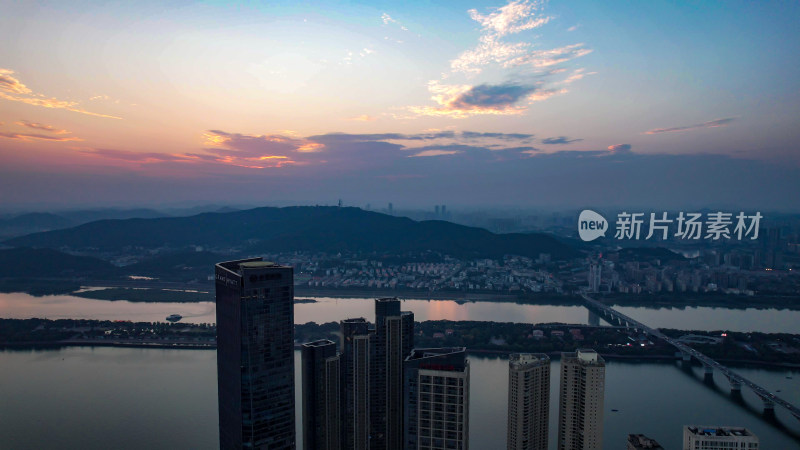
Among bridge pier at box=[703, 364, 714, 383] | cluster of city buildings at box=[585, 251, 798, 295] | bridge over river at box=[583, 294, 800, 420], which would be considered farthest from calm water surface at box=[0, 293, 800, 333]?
bridge pier at box=[703, 364, 714, 383]

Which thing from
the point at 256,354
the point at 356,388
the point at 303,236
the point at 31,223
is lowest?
the point at 356,388

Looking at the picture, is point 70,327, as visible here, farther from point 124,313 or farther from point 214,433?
point 214,433

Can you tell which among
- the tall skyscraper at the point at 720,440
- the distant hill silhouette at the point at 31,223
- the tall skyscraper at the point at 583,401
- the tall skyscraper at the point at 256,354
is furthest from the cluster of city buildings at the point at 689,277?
the distant hill silhouette at the point at 31,223

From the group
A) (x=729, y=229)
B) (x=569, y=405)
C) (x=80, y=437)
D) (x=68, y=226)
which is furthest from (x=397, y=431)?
(x=68, y=226)

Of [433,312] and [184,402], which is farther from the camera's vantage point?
[433,312]

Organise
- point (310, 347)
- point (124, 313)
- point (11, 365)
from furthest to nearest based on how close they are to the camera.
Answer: point (124, 313)
point (11, 365)
point (310, 347)

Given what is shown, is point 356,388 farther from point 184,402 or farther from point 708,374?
point 708,374

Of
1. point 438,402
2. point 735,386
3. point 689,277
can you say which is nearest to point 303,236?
point 689,277
